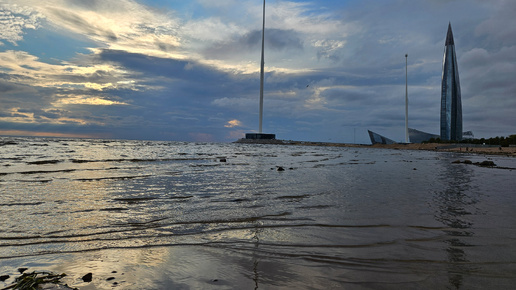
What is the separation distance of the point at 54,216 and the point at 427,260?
8.93 metres

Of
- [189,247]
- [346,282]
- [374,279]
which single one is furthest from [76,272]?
[374,279]

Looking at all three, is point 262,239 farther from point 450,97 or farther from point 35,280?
point 450,97

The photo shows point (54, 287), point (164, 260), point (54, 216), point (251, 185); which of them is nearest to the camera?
point (54, 287)

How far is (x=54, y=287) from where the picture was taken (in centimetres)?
386

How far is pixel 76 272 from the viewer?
4332 millimetres

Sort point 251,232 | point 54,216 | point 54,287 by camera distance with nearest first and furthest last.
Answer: point 54,287 → point 251,232 → point 54,216

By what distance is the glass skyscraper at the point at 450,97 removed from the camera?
147875 millimetres

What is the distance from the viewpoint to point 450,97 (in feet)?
493

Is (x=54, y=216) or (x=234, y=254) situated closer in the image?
(x=234, y=254)

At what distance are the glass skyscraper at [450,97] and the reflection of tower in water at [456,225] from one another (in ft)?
549

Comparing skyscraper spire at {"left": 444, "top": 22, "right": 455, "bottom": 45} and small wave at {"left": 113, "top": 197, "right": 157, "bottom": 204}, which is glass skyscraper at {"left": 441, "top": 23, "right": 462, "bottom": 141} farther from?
small wave at {"left": 113, "top": 197, "right": 157, "bottom": 204}

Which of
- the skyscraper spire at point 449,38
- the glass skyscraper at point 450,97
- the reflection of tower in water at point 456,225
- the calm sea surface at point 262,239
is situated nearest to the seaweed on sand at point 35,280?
the calm sea surface at point 262,239

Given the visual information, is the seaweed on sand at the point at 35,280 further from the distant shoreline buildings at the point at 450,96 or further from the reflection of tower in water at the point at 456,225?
the distant shoreline buildings at the point at 450,96

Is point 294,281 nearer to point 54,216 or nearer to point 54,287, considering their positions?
point 54,287
